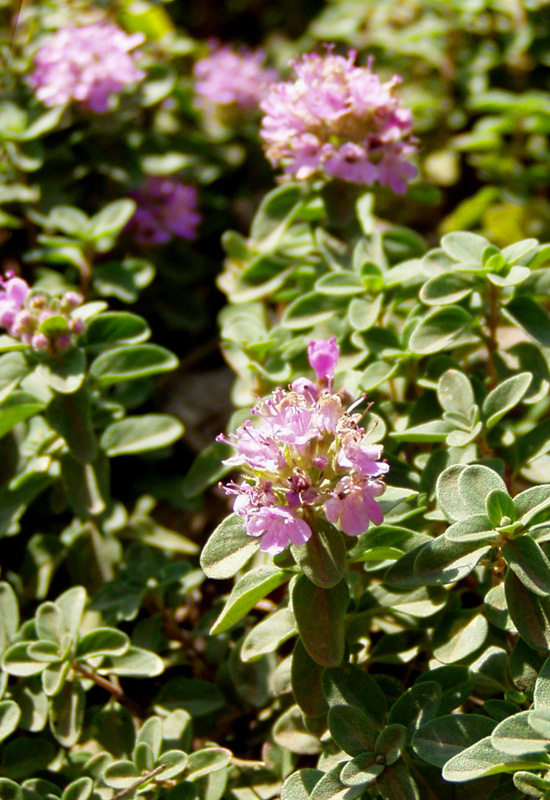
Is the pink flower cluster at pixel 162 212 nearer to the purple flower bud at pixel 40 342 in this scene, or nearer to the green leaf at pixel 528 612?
the purple flower bud at pixel 40 342

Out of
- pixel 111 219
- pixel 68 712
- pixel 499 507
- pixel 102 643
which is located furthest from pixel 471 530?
pixel 111 219

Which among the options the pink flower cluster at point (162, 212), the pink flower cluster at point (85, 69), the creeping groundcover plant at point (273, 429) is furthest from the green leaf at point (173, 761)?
the pink flower cluster at point (85, 69)

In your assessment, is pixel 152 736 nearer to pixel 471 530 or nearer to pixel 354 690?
pixel 354 690

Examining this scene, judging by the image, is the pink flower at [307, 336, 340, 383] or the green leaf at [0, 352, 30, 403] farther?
the green leaf at [0, 352, 30, 403]

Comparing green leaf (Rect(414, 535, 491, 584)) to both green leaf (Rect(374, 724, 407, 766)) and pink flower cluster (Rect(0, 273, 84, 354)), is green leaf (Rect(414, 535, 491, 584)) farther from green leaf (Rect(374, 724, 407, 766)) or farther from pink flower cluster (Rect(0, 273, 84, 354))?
pink flower cluster (Rect(0, 273, 84, 354))

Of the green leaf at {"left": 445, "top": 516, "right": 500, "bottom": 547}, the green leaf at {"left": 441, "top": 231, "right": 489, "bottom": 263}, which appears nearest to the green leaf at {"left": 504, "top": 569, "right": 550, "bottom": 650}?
the green leaf at {"left": 445, "top": 516, "right": 500, "bottom": 547}

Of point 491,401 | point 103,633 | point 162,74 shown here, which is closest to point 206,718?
point 103,633
